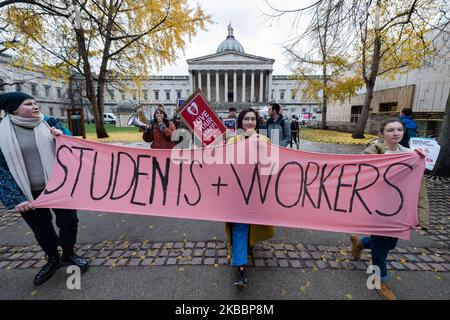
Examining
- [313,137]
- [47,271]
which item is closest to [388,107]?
[313,137]

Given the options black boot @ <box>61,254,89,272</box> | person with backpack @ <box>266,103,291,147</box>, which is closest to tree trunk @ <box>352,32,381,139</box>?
person with backpack @ <box>266,103,291,147</box>

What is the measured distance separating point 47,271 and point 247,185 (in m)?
2.50

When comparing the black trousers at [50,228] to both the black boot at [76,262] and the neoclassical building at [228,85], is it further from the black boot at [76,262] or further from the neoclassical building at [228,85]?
the neoclassical building at [228,85]

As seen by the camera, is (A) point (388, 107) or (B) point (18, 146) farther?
(A) point (388, 107)

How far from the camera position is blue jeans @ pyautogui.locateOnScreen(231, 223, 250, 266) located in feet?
7.46

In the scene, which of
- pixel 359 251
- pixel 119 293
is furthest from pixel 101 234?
pixel 359 251

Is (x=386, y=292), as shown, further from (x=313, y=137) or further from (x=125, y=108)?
(x=125, y=108)

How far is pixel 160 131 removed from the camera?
180 inches

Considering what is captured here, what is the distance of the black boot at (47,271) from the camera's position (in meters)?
2.37

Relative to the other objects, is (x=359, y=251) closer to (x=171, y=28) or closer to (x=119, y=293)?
(x=119, y=293)

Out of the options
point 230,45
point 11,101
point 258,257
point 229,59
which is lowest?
point 258,257

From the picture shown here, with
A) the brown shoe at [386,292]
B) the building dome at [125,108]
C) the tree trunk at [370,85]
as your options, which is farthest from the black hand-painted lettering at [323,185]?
the building dome at [125,108]

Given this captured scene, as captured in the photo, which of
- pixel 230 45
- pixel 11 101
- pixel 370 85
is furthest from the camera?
pixel 230 45

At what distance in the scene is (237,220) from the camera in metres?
2.40
